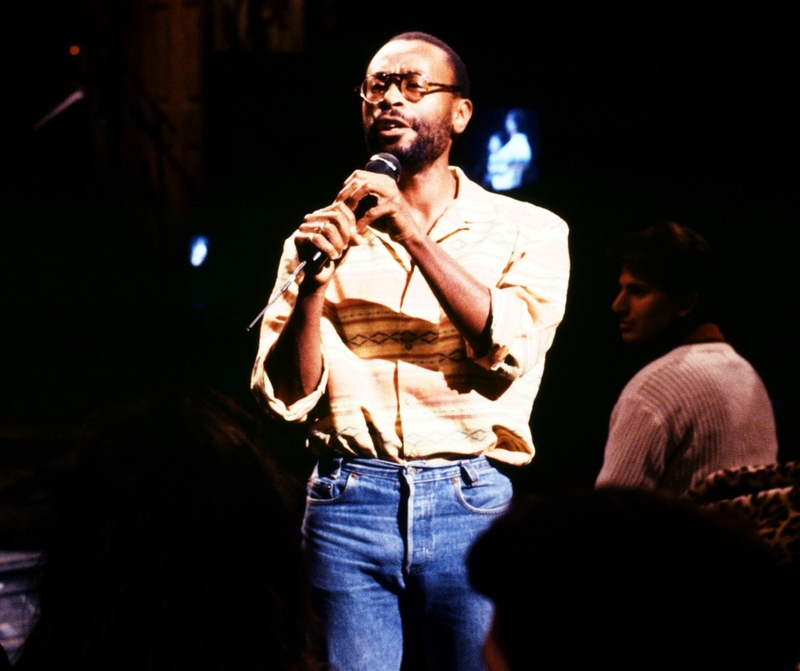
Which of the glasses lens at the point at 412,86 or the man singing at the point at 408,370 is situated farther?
the glasses lens at the point at 412,86

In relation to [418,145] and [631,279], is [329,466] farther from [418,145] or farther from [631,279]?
[631,279]

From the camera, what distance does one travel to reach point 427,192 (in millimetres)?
2166

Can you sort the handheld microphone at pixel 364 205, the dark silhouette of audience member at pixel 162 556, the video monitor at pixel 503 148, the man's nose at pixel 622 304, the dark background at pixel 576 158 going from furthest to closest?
1. the video monitor at pixel 503 148
2. the dark background at pixel 576 158
3. the man's nose at pixel 622 304
4. the handheld microphone at pixel 364 205
5. the dark silhouette of audience member at pixel 162 556

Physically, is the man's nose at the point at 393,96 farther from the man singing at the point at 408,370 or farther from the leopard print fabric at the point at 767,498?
the leopard print fabric at the point at 767,498

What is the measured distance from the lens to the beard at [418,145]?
6.84ft

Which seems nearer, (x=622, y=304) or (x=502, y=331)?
(x=502, y=331)

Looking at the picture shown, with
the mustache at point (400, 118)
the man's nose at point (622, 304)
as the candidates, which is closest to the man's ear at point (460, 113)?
the mustache at point (400, 118)

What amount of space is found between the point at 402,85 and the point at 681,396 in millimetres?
1062

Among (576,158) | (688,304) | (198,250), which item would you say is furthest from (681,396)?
(198,250)

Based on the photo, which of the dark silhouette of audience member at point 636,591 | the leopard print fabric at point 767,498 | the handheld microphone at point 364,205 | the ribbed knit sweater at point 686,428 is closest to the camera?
the dark silhouette of audience member at point 636,591

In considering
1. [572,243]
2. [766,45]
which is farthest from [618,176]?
[766,45]

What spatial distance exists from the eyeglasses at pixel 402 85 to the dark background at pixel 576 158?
6.87 feet

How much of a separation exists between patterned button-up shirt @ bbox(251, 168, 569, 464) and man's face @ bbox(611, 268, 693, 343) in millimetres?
691

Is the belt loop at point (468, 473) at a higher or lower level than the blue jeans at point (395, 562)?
higher
